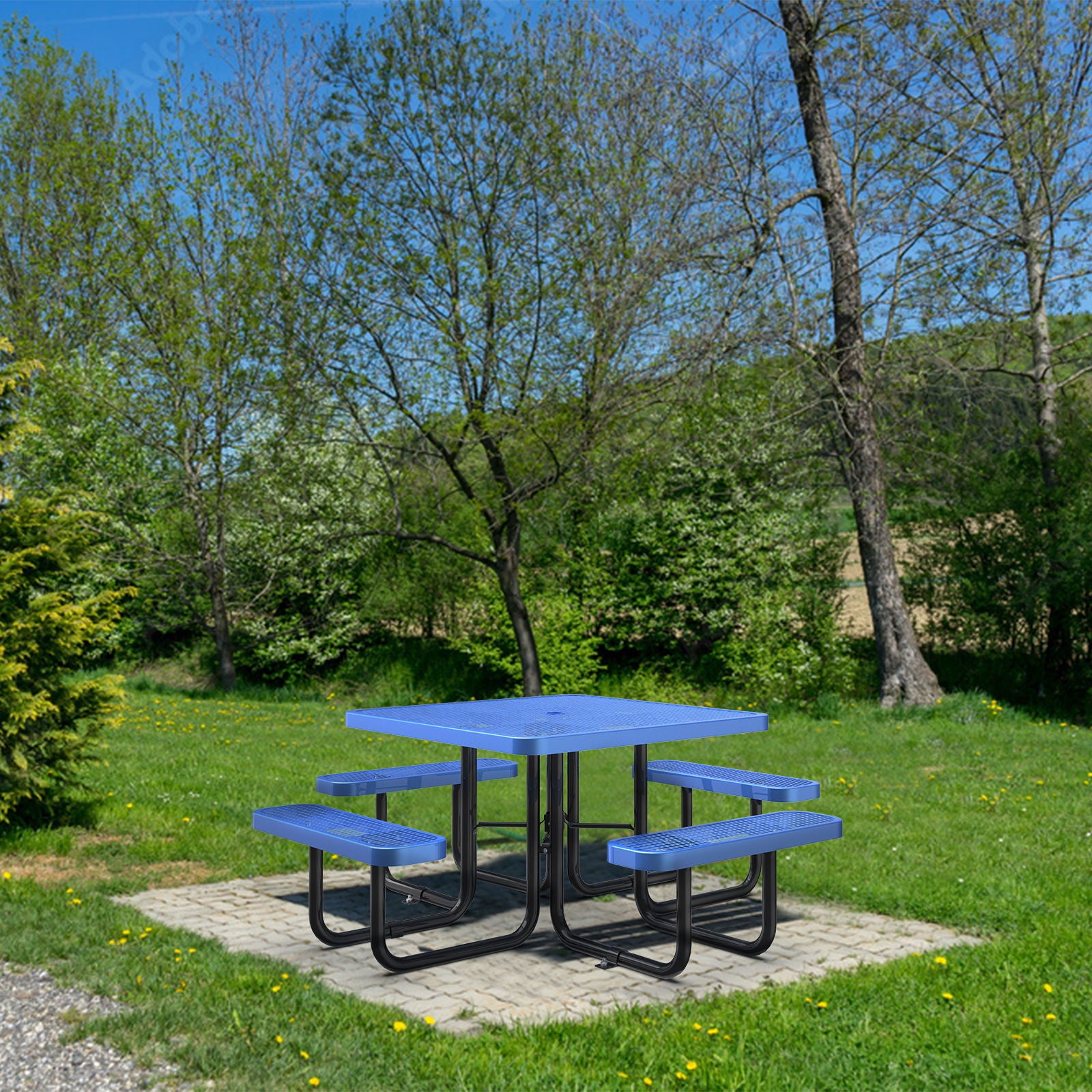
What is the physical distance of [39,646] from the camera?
7.32m

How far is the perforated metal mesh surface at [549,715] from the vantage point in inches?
206

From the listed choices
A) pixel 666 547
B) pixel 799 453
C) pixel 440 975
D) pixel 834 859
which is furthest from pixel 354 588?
pixel 440 975

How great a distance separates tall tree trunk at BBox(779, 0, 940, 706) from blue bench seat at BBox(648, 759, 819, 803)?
8509mm

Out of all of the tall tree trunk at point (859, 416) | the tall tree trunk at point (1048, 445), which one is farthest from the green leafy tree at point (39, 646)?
the tall tree trunk at point (1048, 445)

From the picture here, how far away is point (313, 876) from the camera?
5.20 meters

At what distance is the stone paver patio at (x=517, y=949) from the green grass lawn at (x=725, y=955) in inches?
7.0

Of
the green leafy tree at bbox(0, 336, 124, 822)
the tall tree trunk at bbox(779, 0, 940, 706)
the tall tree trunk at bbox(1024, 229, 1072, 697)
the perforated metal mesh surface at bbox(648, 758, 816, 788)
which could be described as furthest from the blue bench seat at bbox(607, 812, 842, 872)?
the tall tree trunk at bbox(1024, 229, 1072, 697)

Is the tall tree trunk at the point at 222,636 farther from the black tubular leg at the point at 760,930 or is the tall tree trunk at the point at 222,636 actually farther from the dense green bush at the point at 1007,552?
the black tubular leg at the point at 760,930

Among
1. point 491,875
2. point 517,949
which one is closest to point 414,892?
point 491,875

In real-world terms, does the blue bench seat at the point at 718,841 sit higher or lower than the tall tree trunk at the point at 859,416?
lower

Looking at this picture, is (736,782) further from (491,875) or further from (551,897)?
(491,875)

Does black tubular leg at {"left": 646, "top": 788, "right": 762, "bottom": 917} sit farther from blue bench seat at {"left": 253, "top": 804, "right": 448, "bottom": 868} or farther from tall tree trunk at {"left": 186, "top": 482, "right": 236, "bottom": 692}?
tall tree trunk at {"left": 186, "top": 482, "right": 236, "bottom": 692}

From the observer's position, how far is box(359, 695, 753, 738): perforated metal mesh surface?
524cm

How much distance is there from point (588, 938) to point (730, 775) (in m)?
1.33
